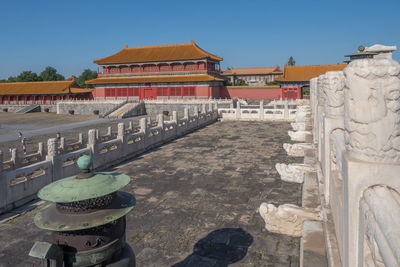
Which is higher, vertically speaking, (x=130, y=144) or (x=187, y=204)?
(x=130, y=144)

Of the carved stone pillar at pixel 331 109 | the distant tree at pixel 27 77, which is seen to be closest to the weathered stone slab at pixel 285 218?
the carved stone pillar at pixel 331 109

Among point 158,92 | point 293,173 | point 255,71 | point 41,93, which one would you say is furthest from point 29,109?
point 255,71

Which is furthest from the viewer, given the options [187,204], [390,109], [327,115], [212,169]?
[212,169]

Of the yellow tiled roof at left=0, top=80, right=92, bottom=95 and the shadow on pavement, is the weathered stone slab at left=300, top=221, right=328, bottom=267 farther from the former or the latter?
the yellow tiled roof at left=0, top=80, right=92, bottom=95

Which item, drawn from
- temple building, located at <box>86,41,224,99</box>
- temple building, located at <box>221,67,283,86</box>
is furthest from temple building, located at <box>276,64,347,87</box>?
temple building, located at <box>221,67,283,86</box>

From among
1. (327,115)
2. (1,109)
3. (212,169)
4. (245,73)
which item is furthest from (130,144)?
(245,73)

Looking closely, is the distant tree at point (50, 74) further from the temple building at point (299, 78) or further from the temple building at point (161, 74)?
the temple building at point (299, 78)

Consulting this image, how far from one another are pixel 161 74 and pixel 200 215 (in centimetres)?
3533

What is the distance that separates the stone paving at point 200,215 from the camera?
4141 millimetres

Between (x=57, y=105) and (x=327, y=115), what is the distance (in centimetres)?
4011

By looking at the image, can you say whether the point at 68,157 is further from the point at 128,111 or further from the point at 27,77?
the point at 27,77

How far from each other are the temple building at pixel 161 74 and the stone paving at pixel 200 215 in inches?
1096

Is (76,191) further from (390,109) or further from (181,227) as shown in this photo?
(181,227)

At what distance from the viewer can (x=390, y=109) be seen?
1940 millimetres
